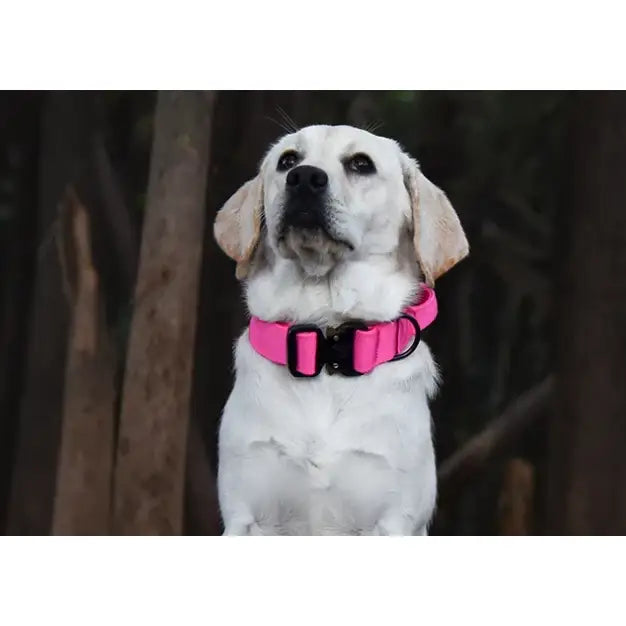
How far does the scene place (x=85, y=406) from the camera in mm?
3920

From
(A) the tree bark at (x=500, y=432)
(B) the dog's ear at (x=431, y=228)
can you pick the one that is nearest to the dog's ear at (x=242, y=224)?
(B) the dog's ear at (x=431, y=228)

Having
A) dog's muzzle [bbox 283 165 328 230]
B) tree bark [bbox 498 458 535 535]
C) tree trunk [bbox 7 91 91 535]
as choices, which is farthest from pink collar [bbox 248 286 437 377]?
tree trunk [bbox 7 91 91 535]

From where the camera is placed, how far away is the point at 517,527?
12.7ft

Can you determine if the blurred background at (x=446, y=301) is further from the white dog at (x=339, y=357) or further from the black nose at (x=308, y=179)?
the black nose at (x=308, y=179)

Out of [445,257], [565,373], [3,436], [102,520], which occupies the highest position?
[445,257]

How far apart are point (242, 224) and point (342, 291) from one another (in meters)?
0.36

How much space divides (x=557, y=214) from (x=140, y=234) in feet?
4.29

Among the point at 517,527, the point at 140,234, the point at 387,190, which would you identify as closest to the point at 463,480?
the point at 517,527

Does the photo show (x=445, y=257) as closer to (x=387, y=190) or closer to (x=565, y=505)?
(x=387, y=190)

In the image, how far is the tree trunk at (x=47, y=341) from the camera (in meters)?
3.90

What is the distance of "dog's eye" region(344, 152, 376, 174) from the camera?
3434 mm

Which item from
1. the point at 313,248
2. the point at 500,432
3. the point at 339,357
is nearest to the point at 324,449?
the point at 339,357

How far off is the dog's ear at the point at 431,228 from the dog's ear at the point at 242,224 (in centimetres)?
44

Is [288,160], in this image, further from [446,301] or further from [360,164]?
[446,301]
